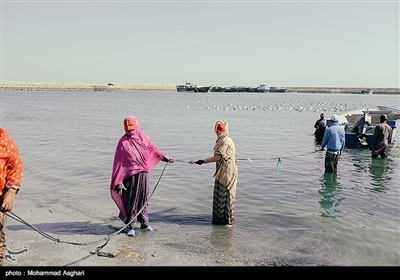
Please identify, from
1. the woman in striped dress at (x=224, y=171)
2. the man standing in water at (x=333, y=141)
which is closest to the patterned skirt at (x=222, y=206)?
the woman in striped dress at (x=224, y=171)

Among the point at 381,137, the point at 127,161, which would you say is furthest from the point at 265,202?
the point at 381,137

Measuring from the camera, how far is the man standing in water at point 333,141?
10109 millimetres

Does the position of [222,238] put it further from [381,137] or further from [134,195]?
[381,137]

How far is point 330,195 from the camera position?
9.23m

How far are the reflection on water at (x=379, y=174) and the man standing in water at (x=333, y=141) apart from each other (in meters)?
1.28

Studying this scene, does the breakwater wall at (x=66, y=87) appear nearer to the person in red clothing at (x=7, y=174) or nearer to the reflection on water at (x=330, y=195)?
the reflection on water at (x=330, y=195)

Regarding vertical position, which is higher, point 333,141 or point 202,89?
point 202,89

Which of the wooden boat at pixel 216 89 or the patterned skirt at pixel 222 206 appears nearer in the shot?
the patterned skirt at pixel 222 206

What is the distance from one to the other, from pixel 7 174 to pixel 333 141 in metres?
8.56

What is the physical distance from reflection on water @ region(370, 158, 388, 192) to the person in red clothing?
9.00 metres

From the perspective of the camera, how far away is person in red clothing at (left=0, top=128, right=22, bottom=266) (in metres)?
3.93

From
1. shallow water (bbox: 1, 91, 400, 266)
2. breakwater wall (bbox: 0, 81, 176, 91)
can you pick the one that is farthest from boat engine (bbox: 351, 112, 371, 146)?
breakwater wall (bbox: 0, 81, 176, 91)

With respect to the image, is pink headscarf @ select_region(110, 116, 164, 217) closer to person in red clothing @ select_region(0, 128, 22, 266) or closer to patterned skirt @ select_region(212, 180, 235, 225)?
patterned skirt @ select_region(212, 180, 235, 225)

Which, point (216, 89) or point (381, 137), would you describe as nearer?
point (381, 137)
